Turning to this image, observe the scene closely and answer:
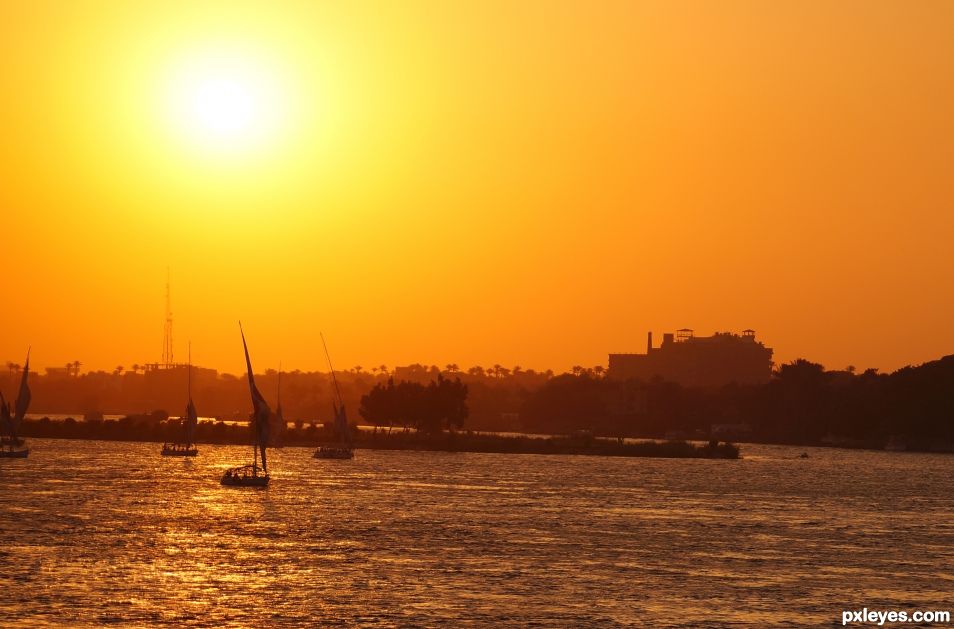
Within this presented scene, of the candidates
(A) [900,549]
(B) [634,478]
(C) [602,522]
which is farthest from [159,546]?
(B) [634,478]

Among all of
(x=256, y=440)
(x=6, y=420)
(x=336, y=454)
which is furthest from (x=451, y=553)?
(x=336, y=454)

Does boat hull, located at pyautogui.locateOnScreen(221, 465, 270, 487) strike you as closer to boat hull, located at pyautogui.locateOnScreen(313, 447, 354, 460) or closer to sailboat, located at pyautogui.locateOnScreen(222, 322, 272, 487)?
sailboat, located at pyautogui.locateOnScreen(222, 322, 272, 487)

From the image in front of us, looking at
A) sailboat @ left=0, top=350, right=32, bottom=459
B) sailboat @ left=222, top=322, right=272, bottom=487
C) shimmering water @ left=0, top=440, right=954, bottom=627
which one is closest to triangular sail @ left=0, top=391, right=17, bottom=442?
sailboat @ left=0, top=350, right=32, bottom=459

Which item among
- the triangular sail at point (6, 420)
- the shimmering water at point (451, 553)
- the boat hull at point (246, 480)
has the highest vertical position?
the triangular sail at point (6, 420)

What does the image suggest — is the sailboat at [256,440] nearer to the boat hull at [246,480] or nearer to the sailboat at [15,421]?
the boat hull at [246,480]

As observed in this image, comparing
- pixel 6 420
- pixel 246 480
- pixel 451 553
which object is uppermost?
pixel 6 420

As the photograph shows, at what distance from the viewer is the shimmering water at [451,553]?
63.1 m

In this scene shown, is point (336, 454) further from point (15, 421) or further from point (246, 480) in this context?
point (246, 480)

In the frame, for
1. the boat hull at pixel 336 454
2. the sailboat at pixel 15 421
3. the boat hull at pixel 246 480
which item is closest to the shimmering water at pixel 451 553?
the boat hull at pixel 246 480

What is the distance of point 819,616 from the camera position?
63.7 metres

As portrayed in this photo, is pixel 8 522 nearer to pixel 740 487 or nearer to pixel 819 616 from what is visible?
pixel 819 616

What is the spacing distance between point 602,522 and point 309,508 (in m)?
22.2

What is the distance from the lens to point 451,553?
83.1 metres

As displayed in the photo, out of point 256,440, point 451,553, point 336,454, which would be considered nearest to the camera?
point 451,553
